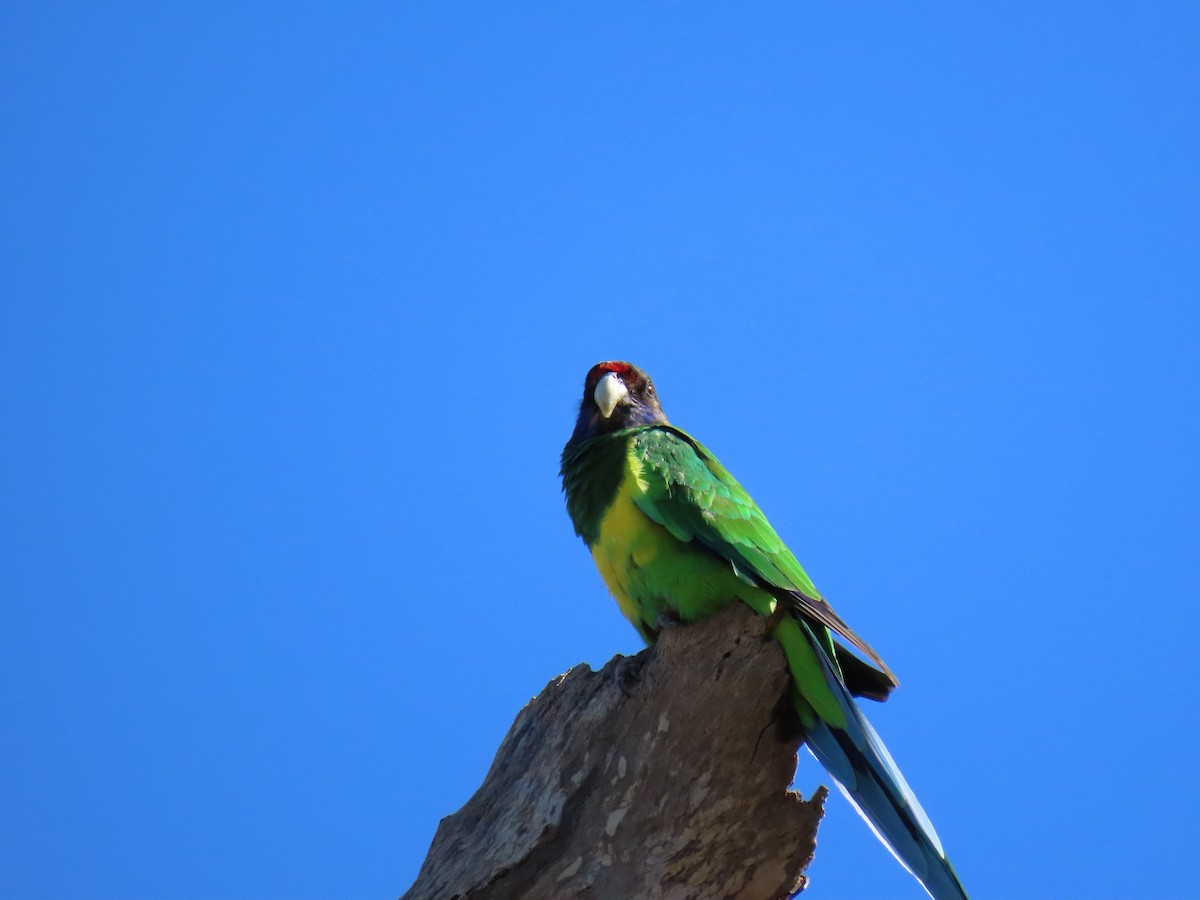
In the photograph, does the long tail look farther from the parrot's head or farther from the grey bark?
the parrot's head

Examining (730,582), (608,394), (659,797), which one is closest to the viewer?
(659,797)

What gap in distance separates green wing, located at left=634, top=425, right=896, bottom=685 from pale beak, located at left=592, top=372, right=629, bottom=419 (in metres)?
0.57

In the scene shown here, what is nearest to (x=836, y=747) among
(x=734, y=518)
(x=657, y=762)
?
(x=657, y=762)

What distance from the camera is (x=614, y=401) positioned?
5.10 m

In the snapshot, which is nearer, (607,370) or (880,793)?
(880,793)

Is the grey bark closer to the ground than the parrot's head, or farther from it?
closer to the ground

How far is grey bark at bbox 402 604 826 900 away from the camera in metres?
3.48

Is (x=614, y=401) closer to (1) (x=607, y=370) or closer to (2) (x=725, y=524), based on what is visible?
(1) (x=607, y=370)

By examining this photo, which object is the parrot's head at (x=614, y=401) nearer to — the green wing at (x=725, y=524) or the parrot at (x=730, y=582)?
the parrot at (x=730, y=582)

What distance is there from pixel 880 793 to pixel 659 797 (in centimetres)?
79

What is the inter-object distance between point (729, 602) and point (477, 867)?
4.42ft

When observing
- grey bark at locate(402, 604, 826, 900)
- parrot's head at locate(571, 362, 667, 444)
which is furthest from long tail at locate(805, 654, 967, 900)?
parrot's head at locate(571, 362, 667, 444)

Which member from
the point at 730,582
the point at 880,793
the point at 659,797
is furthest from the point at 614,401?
the point at 880,793

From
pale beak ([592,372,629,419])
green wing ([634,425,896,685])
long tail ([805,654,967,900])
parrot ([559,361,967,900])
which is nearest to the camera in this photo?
long tail ([805,654,967,900])
